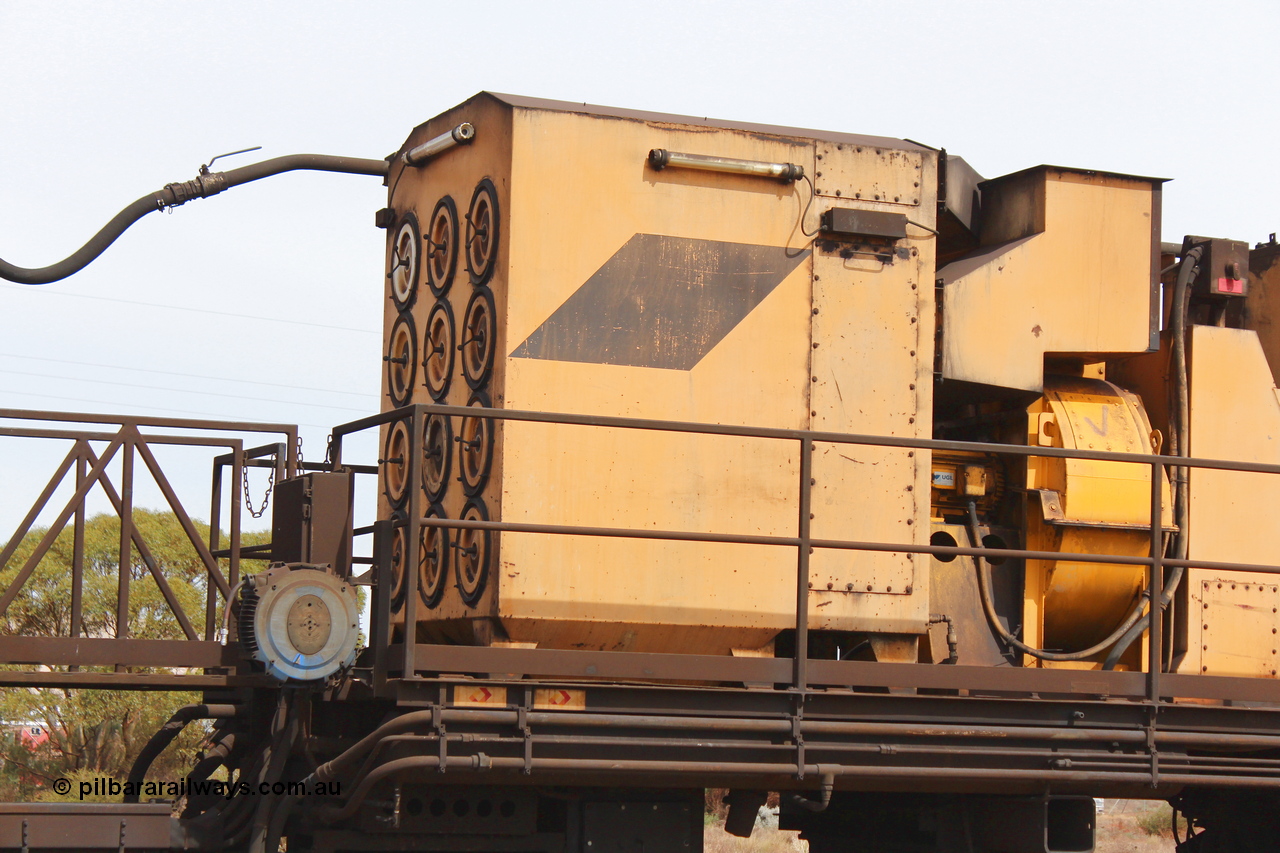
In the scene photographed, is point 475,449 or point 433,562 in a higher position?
point 475,449

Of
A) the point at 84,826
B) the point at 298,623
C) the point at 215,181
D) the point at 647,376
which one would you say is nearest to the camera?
the point at 84,826

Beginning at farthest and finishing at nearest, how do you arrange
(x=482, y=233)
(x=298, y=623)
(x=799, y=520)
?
(x=482, y=233)
(x=799, y=520)
(x=298, y=623)

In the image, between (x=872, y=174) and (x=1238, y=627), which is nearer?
(x=872, y=174)

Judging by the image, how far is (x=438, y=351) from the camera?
7.58 meters

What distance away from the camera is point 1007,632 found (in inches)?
293

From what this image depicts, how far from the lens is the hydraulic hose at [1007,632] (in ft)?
23.9

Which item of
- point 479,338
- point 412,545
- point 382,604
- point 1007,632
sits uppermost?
point 479,338

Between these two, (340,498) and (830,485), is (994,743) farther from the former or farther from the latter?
(340,498)

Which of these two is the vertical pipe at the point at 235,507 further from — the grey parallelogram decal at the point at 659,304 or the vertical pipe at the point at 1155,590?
the vertical pipe at the point at 1155,590

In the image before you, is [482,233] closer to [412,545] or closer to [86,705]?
[412,545]

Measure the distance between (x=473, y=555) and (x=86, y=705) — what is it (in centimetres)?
1867

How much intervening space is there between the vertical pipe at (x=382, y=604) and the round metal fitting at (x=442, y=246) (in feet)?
5.87

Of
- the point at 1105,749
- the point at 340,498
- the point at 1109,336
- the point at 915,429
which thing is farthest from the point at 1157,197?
the point at 340,498

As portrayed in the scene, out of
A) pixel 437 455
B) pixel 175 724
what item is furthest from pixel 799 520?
pixel 175 724
